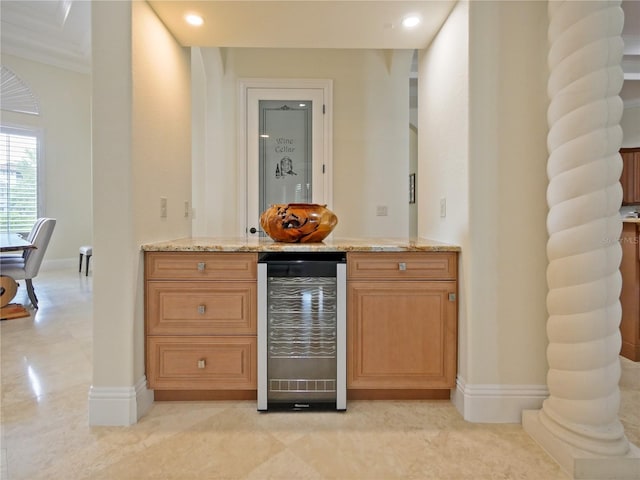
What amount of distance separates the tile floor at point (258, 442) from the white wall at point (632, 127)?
5.92 m

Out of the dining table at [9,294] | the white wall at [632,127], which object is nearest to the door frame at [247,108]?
the dining table at [9,294]

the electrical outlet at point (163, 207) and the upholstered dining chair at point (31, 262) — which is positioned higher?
the electrical outlet at point (163, 207)

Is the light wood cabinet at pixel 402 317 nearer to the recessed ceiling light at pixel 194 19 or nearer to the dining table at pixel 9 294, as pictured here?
the recessed ceiling light at pixel 194 19

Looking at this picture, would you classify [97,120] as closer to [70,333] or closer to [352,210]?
[70,333]

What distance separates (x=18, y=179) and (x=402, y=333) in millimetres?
6714

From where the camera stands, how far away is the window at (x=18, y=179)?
5.54 meters

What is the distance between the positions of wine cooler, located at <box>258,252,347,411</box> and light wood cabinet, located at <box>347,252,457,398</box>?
0.08 meters

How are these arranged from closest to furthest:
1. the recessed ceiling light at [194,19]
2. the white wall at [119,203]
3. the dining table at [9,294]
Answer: the white wall at [119,203], the recessed ceiling light at [194,19], the dining table at [9,294]

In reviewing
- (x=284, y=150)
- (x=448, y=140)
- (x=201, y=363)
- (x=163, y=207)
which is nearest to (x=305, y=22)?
(x=448, y=140)

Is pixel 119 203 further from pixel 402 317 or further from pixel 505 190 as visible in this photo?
pixel 505 190

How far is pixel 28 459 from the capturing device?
1.49 meters

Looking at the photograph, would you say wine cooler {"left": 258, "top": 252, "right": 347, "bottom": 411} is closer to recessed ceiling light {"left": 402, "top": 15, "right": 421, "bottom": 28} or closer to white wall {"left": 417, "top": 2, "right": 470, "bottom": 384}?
white wall {"left": 417, "top": 2, "right": 470, "bottom": 384}

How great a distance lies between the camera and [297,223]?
2.05 meters

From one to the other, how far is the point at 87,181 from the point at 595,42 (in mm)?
7324
